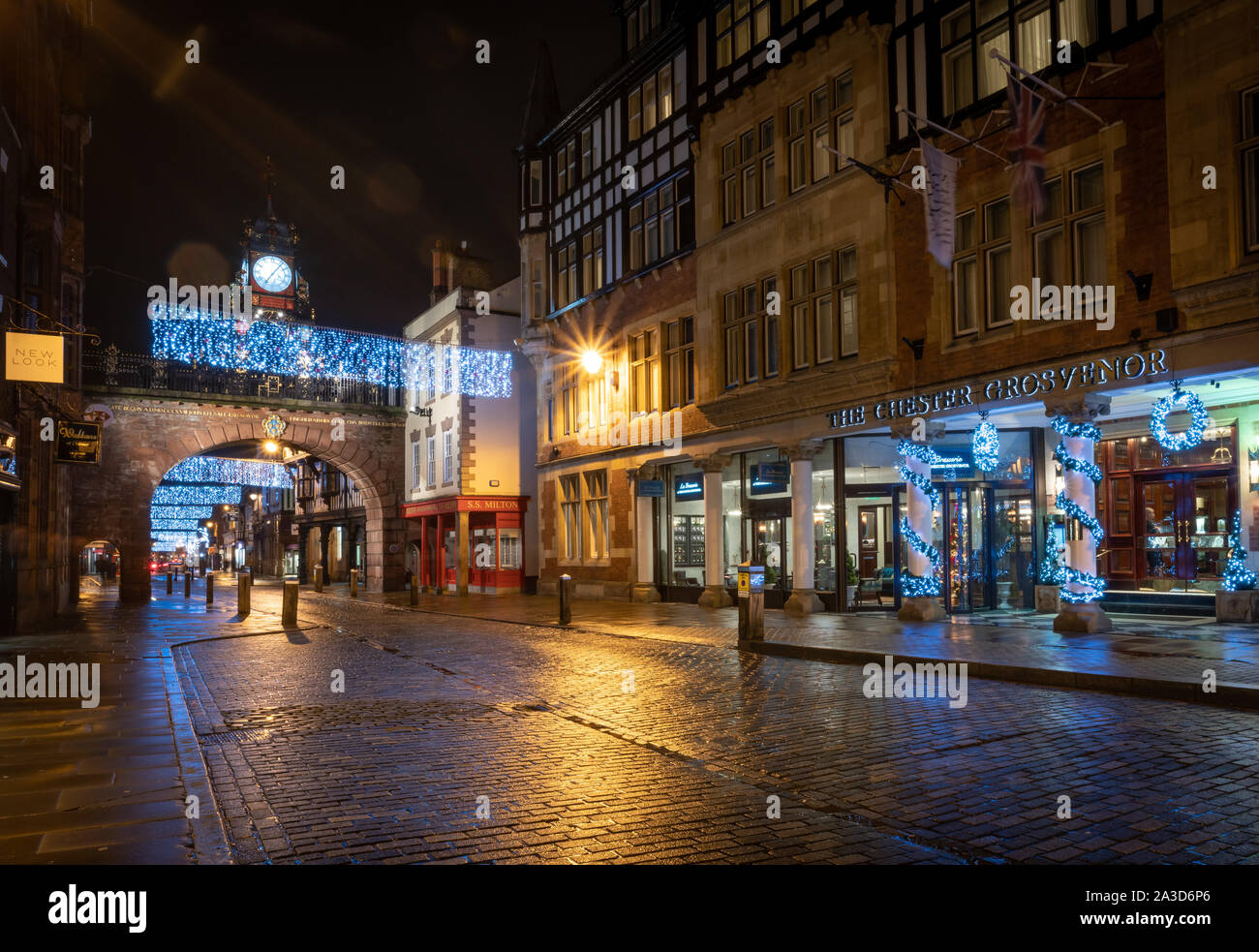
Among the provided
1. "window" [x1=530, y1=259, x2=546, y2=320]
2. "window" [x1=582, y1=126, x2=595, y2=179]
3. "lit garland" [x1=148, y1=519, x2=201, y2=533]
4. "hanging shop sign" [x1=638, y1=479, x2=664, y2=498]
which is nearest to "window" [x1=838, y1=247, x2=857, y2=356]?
"hanging shop sign" [x1=638, y1=479, x2=664, y2=498]

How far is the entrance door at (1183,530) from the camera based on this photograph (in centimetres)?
1802

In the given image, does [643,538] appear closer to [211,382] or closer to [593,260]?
[593,260]

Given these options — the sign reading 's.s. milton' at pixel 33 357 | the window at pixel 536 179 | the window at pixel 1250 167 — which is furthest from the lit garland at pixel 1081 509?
the window at pixel 536 179

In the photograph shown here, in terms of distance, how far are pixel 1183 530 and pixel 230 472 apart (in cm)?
4385

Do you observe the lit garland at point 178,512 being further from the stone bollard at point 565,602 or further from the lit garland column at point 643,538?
the stone bollard at point 565,602

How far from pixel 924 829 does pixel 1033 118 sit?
493 inches

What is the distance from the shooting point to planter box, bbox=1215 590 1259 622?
1587cm

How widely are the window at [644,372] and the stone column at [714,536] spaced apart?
332 cm

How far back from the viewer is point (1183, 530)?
18500 millimetres

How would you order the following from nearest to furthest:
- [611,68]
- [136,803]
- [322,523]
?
1. [136,803]
2. [611,68]
3. [322,523]

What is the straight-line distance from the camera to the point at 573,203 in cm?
3186

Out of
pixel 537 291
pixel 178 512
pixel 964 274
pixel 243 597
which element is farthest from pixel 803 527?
pixel 178 512
